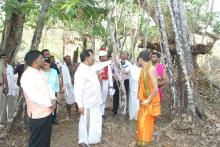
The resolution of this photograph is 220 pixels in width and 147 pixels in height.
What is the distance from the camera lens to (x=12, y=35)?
33.0ft

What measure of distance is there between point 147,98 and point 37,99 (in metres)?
1.98

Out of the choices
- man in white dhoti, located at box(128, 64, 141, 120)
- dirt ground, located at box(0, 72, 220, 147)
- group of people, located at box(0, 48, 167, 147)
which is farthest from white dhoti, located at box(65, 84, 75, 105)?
man in white dhoti, located at box(128, 64, 141, 120)

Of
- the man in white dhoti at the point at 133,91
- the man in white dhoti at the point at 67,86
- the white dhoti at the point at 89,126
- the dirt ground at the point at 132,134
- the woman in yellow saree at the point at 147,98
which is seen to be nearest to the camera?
the woman in yellow saree at the point at 147,98

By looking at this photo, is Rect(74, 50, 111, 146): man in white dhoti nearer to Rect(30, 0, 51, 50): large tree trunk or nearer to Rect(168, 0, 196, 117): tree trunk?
Rect(30, 0, 51, 50): large tree trunk

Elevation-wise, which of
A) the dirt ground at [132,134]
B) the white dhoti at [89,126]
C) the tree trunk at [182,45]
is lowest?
the dirt ground at [132,134]

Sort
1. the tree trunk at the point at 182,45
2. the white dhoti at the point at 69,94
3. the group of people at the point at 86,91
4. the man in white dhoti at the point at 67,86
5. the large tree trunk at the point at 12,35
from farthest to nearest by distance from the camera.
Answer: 1. the large tree trunk at the point at 12,35
2. the white dhoti at the point at 69,94
3. the man in white dhoti at the point at 67,86
4. the tree trunk at the point at 182,45
5. the group of people at the point at 86,91

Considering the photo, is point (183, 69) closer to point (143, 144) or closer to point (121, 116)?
point (121, 116)

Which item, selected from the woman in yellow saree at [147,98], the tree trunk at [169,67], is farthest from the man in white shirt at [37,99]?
the tree trunk at [169,67]

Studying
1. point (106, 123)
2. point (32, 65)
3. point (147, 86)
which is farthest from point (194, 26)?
point (32, 65)

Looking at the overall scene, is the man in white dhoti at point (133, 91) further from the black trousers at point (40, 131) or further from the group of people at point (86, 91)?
the black trousers at point (40, 131)

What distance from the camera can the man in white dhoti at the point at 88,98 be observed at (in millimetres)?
6703

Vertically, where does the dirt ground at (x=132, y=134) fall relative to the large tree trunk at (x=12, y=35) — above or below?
below

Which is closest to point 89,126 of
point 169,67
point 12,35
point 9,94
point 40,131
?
point 40,131

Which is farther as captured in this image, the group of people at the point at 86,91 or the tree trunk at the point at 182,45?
the tree trunk at the point at 182,45
